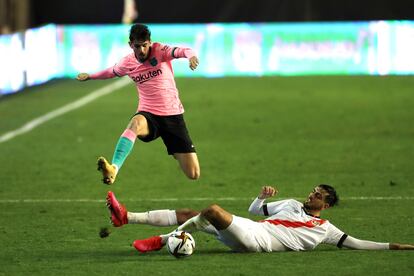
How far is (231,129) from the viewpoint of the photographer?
64.7 feet

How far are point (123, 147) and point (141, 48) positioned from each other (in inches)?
39.7

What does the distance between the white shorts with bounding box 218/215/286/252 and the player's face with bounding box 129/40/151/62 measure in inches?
83.7

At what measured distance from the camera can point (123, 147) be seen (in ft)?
34.1

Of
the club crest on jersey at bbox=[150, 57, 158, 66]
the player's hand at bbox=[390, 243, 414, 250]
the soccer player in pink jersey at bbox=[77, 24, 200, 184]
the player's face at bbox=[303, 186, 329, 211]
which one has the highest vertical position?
the club crest on jersey at bbox=[150, 57, 158, 66]

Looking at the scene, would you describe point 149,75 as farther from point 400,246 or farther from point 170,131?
point 400,246

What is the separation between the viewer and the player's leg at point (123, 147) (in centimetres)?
988

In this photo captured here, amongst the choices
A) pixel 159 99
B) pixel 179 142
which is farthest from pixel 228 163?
pixel 159 99

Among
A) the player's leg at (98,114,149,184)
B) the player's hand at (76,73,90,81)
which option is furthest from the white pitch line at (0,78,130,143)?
the player's leg at (98,114,149,184)

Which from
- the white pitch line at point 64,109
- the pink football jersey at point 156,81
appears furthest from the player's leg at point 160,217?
the white pitch line at point 64,109

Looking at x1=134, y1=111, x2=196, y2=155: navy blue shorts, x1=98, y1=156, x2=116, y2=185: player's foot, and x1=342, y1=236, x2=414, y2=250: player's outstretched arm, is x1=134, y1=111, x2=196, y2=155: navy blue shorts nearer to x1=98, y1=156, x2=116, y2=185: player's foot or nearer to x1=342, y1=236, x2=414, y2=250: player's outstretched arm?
x1=98, y1=156, x2=116, y2=185: player's foot

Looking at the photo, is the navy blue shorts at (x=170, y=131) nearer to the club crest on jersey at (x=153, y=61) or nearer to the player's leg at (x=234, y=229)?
the club crest on jersey at (x=153, y=61)

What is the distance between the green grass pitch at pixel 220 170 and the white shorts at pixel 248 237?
0.29 ft

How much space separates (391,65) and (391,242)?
1770 cm

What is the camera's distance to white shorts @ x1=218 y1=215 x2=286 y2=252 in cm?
941
